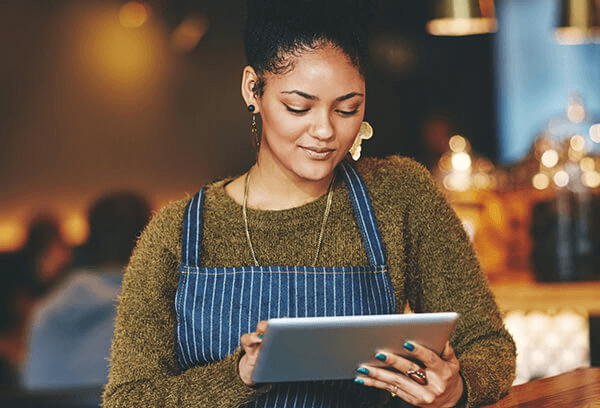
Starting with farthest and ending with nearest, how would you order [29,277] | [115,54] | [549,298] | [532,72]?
[532,72] → [115,54] → [29,277] → [549,298]

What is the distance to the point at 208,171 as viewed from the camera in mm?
6766

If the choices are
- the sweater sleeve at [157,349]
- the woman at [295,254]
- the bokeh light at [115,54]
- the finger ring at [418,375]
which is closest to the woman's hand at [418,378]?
the finger ring at [418,375]

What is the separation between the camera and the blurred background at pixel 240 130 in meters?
3.16

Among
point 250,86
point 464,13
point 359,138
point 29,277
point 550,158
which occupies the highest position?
point 464,13

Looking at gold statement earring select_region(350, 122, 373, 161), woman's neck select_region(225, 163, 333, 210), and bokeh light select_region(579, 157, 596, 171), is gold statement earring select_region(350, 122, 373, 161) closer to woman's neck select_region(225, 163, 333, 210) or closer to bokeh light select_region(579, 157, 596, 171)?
woman's neck select_region(225, 163, 333, 210)

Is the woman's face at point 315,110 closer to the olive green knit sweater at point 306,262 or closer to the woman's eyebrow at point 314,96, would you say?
the woman's eyebrow at point 314,96

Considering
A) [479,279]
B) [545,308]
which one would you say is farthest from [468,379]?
[545,308]

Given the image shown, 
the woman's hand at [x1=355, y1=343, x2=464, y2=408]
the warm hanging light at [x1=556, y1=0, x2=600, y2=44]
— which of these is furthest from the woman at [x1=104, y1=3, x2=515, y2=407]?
the warm hanging light at [x1=556, y1=0, x2=600, y2=44]

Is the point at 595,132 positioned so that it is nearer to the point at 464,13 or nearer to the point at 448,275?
the point at 464,13

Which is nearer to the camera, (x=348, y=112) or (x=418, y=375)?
(x=418, y=375)

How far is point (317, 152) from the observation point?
1.57 meters

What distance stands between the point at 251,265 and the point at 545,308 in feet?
5.43

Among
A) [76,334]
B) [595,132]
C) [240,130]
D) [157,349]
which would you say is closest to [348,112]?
[157,349]

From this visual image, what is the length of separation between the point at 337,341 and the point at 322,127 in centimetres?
42
